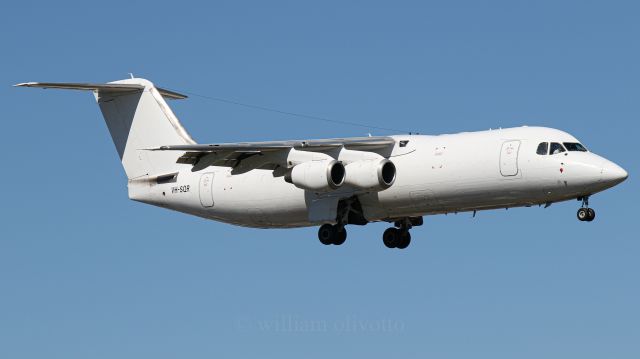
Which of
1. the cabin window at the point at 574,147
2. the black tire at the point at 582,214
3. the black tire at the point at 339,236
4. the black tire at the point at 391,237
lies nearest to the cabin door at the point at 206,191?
the black tire at the point at 339,236

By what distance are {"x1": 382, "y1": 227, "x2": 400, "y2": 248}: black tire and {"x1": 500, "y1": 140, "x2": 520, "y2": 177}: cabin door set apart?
138 inches

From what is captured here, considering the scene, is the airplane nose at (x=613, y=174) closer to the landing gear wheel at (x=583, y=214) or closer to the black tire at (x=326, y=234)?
the landing gear wheel at (x=583, y=214)

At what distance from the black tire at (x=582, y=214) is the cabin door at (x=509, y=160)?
1.19m

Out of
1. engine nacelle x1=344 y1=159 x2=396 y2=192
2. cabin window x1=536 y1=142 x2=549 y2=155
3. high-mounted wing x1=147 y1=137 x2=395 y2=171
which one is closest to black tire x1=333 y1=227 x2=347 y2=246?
engine nacelle x1=344 y1=159 x2=396 y2=192

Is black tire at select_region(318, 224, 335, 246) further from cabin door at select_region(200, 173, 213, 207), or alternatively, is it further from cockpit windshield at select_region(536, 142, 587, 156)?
cockpit windshield at select_region(536, 142, 587, 156)

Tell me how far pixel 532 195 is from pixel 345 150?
135 inches

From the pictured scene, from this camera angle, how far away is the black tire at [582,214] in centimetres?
2147

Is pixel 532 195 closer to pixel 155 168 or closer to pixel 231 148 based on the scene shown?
pixel 231 148

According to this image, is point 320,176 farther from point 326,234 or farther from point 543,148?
point 543,148

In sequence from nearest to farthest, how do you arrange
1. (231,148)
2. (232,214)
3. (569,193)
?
1. (569,193)
2. (231,148)
3. (232,214)

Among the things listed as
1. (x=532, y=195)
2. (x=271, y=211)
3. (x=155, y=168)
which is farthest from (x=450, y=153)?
(x=155, y=168)

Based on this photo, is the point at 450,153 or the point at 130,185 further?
the point at 130,185

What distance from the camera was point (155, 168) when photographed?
2648cm

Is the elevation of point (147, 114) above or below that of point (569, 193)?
above
